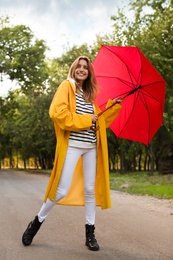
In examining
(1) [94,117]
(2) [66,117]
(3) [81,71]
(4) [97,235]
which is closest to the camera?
(2) [66,117]

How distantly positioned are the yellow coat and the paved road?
535 millimetres

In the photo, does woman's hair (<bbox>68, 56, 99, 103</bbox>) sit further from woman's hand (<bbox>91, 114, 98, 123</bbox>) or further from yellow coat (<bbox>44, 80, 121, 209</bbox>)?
woman's hand (<bbox>91, 114, 98, 123</bbox>)

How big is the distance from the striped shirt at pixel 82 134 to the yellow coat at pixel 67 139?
6 cm

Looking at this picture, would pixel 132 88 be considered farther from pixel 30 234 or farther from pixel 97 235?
pixel 30 234

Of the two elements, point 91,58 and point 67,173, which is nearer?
point 67,173

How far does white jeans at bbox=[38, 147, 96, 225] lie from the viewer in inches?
173

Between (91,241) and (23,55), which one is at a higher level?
(23,55)

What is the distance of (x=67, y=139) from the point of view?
4418mm

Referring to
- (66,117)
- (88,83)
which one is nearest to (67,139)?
(66,117)

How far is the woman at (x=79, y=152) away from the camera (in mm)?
4340

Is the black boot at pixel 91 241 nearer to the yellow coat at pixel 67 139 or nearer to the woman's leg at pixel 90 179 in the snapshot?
the woman's leg at pixel 90 179

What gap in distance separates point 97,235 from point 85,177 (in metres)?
0.99

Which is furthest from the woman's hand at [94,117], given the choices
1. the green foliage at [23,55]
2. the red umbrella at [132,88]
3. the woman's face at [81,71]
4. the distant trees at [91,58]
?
the green foliage at [23,55]

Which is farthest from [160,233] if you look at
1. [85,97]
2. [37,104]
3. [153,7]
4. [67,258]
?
[37,104]
